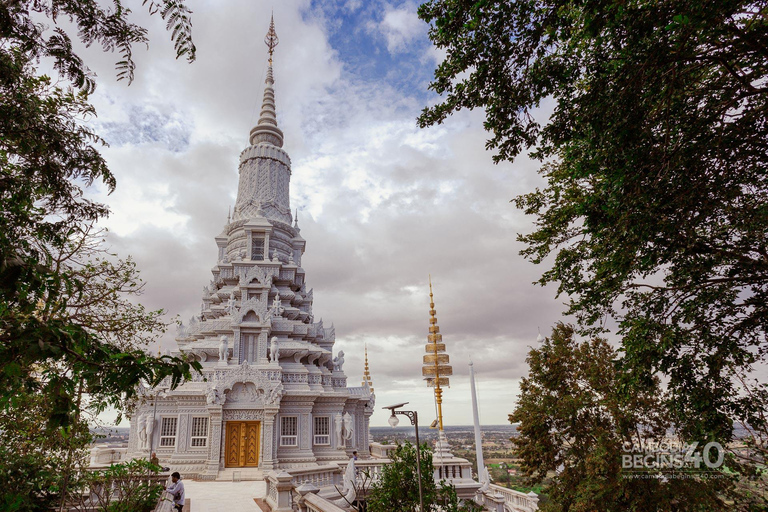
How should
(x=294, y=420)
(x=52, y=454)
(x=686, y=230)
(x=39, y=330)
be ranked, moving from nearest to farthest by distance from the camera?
(x=39, y=330)
(x=686, y=230)
(x=52, y=454)
(x=294, y=420)

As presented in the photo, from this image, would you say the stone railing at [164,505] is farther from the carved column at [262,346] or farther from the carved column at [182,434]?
the carved column at [262,346]

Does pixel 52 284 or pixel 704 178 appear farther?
pixel 704 178

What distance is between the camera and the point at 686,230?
255 inches

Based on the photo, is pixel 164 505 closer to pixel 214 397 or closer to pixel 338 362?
pixel 214 397

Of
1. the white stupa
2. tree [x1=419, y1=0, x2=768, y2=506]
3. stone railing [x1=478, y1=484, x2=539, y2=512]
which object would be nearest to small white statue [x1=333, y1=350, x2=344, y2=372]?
the white stupa

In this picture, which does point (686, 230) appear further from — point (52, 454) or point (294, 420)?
point (294, 420)

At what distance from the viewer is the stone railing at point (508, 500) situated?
16.1m

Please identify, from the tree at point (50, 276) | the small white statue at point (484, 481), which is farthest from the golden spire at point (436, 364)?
the tree at point (50, 276)

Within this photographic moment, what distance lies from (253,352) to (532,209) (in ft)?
65.7

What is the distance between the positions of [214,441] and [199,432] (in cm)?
161

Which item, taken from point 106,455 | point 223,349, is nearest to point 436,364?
point 223,349

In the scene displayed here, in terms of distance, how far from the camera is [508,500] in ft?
57.8

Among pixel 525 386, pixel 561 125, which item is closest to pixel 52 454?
pixel 525 386

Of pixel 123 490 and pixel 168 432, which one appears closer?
pixel 123 490
